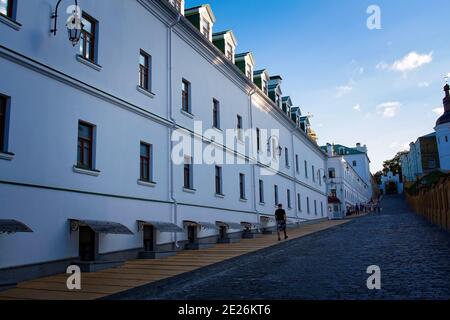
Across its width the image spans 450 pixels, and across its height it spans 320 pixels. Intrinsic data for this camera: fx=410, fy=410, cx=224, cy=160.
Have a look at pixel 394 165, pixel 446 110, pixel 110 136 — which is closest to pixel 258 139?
pixel 110 136

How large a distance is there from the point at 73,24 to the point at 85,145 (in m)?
3.39

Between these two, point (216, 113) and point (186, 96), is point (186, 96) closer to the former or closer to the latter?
point (186, 96)

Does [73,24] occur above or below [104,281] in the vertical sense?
above

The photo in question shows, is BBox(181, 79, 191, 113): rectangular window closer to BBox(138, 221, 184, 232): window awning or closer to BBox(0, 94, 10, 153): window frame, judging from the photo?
BBox(138, 221, 184, 232): window awning

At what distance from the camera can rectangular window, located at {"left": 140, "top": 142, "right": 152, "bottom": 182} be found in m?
14.7

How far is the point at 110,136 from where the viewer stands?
1291 centimetres

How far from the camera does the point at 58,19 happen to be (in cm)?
1105

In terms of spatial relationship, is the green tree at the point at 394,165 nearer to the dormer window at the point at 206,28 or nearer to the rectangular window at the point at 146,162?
the dormer window at the point at 206,28

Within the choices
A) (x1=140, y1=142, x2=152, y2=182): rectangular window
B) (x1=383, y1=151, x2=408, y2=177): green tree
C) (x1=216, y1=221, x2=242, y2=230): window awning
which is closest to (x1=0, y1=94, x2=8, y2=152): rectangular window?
(x1=140, y1=142, x2=152, y2=182): rectangular window

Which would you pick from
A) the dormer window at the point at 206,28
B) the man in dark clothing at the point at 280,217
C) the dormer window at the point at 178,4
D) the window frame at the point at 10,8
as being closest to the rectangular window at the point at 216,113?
the dormer window at the point at 206,28

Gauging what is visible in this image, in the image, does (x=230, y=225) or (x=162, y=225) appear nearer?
(x=162, y=225)

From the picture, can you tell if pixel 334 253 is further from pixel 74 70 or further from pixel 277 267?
pixel 74 70

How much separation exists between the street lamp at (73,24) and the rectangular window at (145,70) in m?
3.47

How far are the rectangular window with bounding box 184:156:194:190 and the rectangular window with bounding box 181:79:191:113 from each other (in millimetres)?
2200
